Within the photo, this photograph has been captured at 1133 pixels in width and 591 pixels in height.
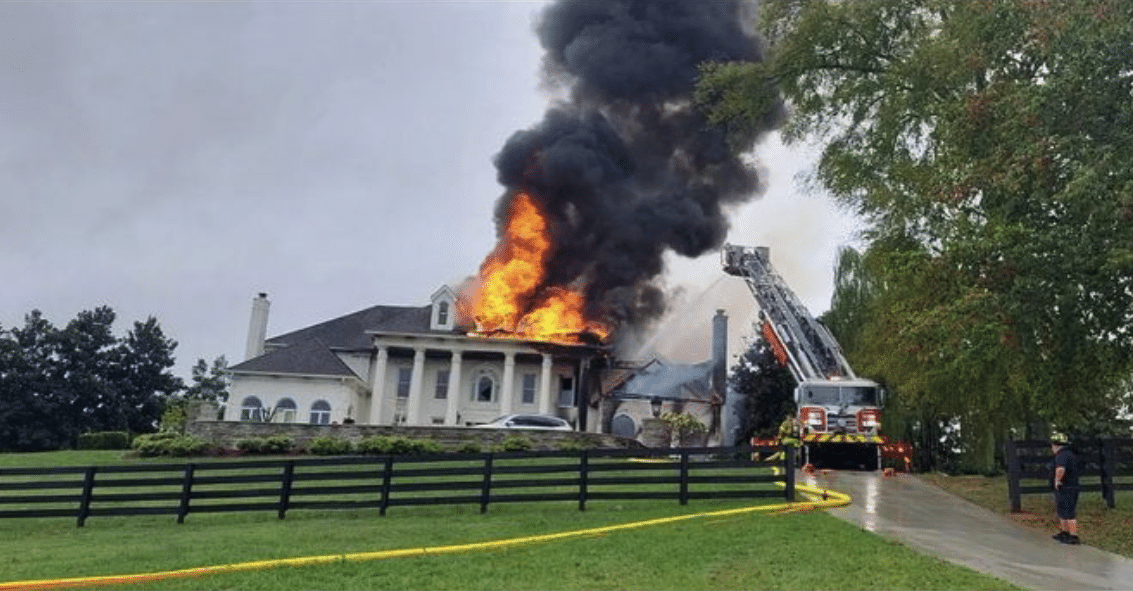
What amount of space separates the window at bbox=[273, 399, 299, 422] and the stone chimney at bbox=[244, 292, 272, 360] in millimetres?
4572

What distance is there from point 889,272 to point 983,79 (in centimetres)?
474

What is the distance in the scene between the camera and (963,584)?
750 centimetres

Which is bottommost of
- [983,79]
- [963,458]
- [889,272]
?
[963,458]

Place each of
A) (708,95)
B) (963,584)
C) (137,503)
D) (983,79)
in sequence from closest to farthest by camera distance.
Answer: (963,584)
(137,503)
(983,79)
(708,95)

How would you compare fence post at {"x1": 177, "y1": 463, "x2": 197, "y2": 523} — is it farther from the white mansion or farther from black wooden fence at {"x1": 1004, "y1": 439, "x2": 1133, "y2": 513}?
the white mansion

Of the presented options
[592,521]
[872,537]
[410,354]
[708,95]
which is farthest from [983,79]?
[410,354]

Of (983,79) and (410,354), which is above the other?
(983,79)

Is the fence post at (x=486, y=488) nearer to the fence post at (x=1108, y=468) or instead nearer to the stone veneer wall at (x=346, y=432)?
the fence post at (x=1108, y=468)

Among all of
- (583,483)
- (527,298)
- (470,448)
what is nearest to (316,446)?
(470,448)

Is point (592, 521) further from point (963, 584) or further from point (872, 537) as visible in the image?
point (963, 584)

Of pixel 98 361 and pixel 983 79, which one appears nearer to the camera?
pixel 983 79

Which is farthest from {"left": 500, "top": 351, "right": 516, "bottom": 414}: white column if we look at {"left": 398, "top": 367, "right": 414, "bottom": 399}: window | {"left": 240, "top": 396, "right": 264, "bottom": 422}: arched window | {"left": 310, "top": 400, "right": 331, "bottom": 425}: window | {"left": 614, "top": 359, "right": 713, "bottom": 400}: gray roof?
{"left": 240, "top": 396, "right": 264, "bottom": 422}: arched window

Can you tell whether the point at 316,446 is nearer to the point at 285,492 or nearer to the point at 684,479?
the point at 285,492

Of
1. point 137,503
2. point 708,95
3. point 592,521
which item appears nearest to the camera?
point 592,521
